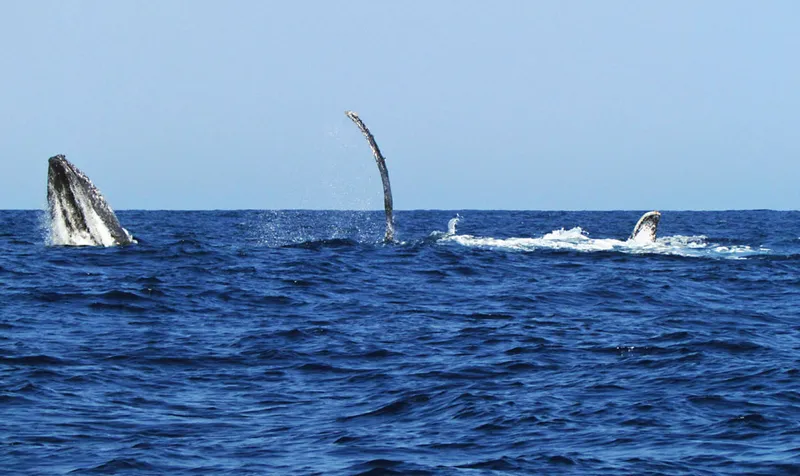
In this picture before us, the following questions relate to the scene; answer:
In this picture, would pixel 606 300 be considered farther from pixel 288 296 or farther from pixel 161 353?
pixel 161 353

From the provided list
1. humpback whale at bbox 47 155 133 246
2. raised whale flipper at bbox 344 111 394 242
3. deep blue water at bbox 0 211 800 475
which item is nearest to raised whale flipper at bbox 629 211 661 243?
raised whale flipper at bbox 344 111 394 242

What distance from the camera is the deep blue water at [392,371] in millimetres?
8922

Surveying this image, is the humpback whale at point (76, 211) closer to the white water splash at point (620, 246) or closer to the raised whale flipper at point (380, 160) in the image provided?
the raised whale flipper at point (380, 160)

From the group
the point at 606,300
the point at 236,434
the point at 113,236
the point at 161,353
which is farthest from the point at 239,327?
the point at 113,236

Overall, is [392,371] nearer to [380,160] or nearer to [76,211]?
[76,211]

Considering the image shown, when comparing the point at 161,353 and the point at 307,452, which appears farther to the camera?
the point at 161,353

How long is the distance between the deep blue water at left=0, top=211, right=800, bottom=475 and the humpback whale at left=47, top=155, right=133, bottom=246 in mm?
2223

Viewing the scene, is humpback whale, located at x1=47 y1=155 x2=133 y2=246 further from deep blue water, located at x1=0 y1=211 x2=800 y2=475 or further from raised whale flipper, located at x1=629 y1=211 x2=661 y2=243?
raised whale flipper, located at x1=629 y1=211 x2=661 y2=243

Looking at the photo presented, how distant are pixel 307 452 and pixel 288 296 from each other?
1028cm

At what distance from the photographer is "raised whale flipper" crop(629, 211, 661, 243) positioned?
34.1 m

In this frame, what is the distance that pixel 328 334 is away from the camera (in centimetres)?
1509

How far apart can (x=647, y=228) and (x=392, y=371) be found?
2377 cm

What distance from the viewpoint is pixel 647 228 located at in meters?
34.6

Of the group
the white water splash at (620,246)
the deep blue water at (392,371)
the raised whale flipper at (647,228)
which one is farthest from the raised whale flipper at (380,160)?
the raised whale flipper at (647,228)
